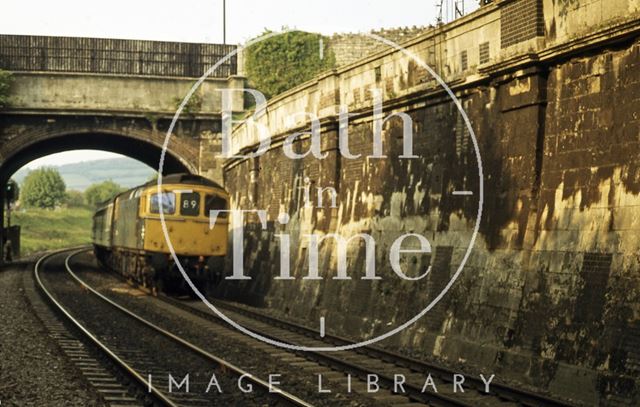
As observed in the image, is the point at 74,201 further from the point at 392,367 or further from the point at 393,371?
the point at 393,371

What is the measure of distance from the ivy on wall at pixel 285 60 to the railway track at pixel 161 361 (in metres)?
16.8

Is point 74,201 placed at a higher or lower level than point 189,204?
higher

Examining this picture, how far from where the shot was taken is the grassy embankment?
94.0 meters

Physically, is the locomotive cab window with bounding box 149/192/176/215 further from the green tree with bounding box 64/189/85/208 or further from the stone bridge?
the green tree with bounding box 64/189/85/208

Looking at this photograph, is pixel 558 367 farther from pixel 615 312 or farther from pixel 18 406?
pixel 18 406

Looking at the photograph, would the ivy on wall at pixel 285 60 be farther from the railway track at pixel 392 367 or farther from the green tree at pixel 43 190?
the green tree at pixel 43 190

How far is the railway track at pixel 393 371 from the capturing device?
1022 cm

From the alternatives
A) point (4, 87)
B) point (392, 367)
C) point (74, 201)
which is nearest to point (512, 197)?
point (392, 367)

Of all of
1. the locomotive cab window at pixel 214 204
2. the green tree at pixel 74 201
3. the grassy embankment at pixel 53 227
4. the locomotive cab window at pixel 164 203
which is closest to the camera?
the locomotive cab window at pixel 164 203

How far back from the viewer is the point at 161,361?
14008mm

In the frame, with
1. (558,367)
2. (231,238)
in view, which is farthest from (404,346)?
(231,238)

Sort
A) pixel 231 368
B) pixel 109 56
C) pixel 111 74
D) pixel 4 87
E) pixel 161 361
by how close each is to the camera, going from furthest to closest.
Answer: pixel 109 56, pixel 111 74, pixel 4 87, pixel 161 361, pixel 231 368

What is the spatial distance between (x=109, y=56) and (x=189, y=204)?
14254 mm

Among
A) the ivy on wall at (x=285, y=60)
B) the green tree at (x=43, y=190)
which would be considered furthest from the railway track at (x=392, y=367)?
the green tree at (x=43, y=190)
